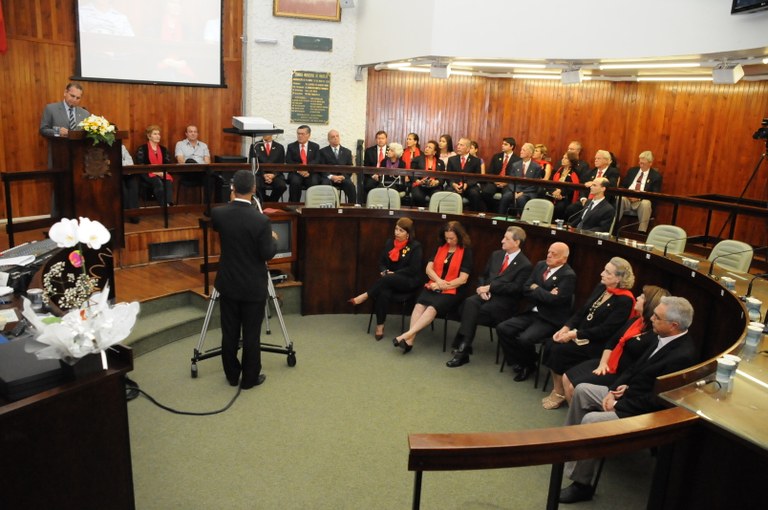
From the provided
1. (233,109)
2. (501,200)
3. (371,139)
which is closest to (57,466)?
(501,200)

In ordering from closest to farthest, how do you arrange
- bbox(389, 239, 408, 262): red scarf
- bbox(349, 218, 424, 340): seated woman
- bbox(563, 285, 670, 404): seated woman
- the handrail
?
1. the handrail
2. bbox(563, 285, 670, 404): seated woman
3. bbox(349, 218, 424, 340): seated woman
4. bbox(389, 239, 408, 262): red scarf

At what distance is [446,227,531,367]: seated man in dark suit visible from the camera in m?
5.47

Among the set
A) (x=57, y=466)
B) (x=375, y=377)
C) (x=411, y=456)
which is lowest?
(x=375, y=377)

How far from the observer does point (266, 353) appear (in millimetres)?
5449

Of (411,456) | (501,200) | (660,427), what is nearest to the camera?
(411,456)

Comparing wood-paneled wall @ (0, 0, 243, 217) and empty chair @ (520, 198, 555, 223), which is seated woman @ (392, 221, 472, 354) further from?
wood-paneled wall @ (0, 0, 243, 217)

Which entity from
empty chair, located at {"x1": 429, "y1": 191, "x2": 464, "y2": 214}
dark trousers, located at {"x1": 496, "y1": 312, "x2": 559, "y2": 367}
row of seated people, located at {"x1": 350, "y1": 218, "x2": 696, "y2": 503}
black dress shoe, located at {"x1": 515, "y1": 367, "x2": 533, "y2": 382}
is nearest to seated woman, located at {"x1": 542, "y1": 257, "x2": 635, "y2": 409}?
row of seated people, located at {"x1": 350, "y1": 218, "x2": 696, "y2": 503}

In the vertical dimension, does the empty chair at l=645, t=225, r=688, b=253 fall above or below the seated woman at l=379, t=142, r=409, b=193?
below

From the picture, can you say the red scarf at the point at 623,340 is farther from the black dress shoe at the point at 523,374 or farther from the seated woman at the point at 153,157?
the seated woman at the point at 153,157

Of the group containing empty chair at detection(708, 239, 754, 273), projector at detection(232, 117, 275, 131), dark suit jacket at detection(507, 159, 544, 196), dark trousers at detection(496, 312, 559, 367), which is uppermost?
projector at detection(232, 117, 275, 131)

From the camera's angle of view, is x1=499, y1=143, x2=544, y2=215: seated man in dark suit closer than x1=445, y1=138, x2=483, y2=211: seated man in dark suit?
Yes

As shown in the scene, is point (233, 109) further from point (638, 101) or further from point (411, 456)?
point (411, 456)

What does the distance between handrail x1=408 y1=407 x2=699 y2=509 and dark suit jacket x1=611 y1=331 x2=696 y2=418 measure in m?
1.70

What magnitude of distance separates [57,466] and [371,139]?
8.73 meters
